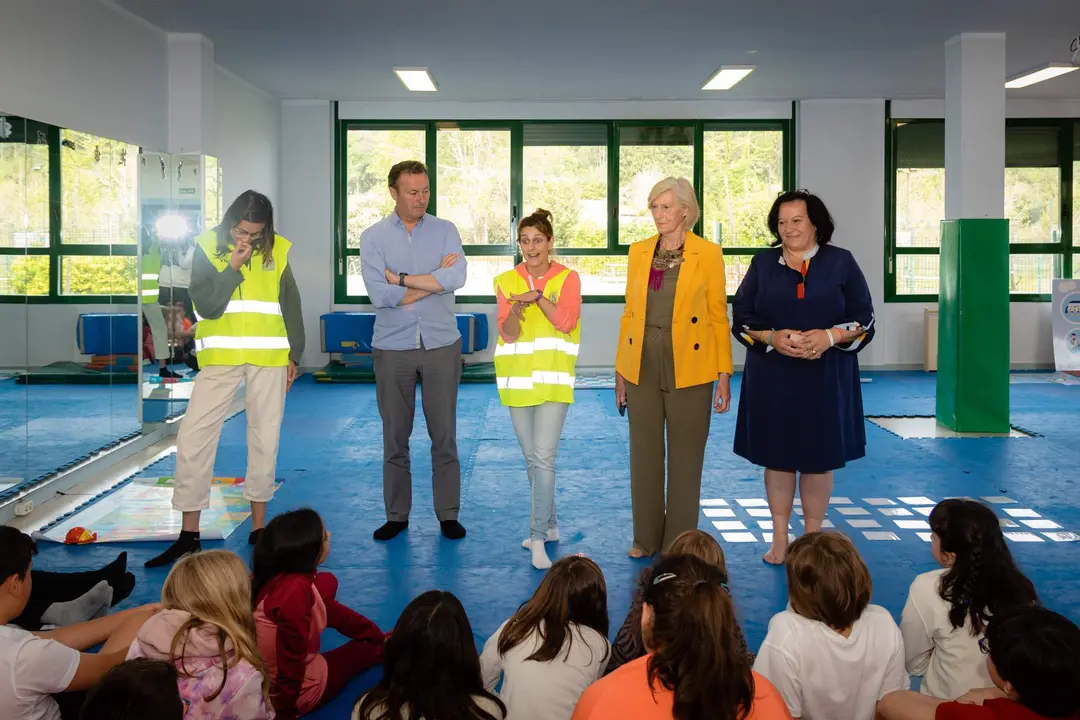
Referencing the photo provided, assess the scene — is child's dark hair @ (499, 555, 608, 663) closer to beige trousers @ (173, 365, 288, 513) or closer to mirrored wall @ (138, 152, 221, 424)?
beige trousers @ (173, 365, 288, 513)

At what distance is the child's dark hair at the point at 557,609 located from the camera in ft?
8.54

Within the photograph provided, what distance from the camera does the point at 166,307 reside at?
7930mm

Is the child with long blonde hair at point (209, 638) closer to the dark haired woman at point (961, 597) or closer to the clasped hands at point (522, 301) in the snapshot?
the dark haired woman at point (961, 597)

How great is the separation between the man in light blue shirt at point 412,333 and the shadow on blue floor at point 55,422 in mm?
2228

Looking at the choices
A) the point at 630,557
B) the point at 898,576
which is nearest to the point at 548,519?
the point at 630,557

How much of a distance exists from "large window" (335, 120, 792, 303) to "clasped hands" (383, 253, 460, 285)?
7537 millimetres

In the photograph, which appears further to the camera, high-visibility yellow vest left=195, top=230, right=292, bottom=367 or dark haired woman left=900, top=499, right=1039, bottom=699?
high-visibility yellow vest left=195, top=230, right=292, bottom=367

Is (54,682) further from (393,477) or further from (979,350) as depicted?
(979,350)

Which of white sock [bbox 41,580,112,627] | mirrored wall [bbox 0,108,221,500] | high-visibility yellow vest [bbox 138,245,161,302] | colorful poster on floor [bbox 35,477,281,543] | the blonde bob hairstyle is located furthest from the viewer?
high-visibility yellow vest [bbox 138,245,161,302]

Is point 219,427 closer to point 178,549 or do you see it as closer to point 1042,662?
point 178,549

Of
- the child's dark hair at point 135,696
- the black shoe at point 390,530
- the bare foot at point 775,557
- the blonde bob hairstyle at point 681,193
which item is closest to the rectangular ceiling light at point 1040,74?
the blonde bob hairstyle at point 681,193

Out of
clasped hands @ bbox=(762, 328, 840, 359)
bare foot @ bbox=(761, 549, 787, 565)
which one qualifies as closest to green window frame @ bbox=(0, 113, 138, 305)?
clasped hands @ bbox=(762, 328, 840, 359)

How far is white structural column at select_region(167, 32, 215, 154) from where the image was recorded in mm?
8359

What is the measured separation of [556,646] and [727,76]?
8.99 meters
